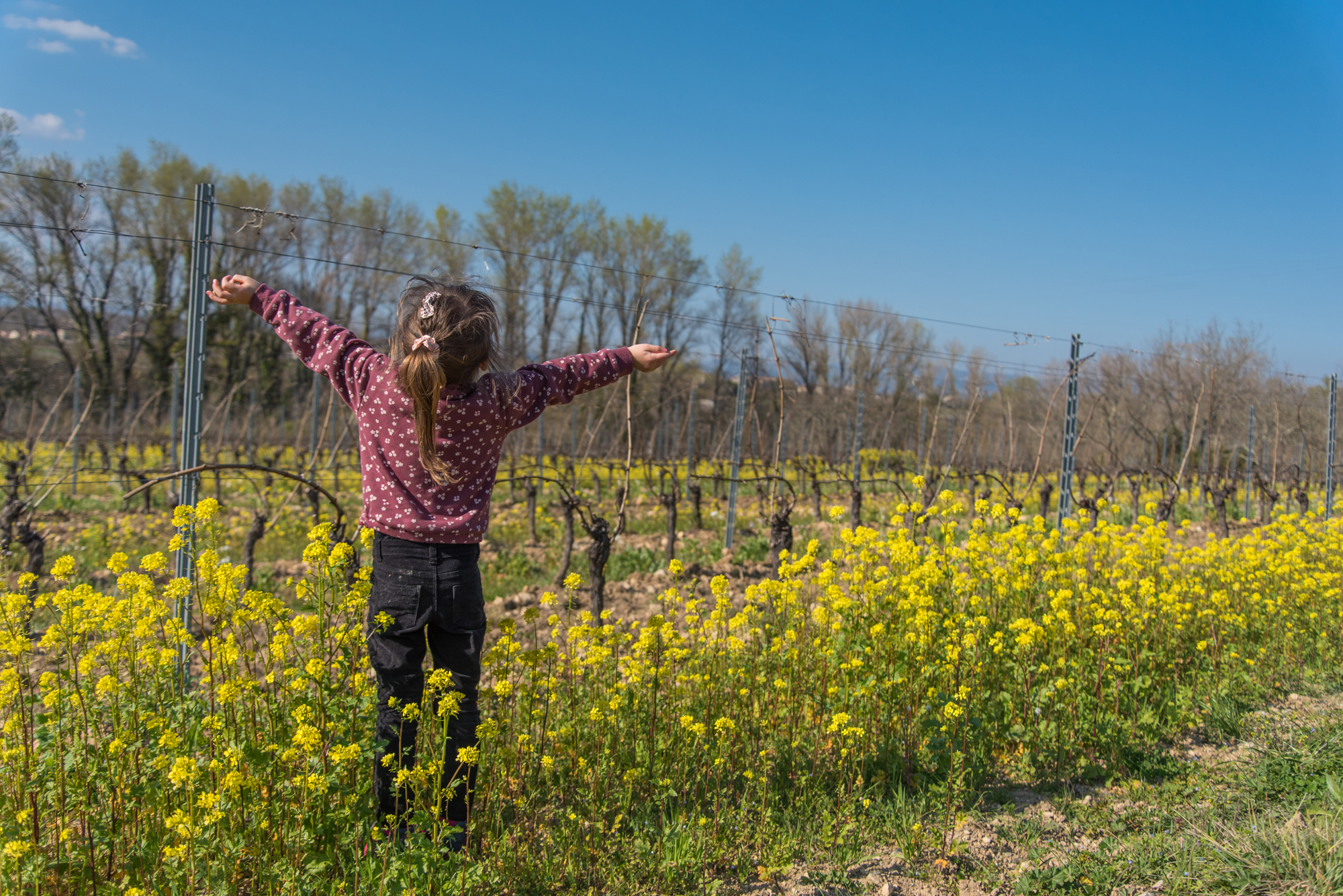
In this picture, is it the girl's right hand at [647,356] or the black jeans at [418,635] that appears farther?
the girl's right hand at [647,356]

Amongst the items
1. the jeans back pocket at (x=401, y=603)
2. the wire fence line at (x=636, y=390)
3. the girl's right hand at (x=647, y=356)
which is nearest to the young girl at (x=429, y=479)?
the jeans back pocket at (x=401, y=603)

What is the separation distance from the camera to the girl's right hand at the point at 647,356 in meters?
2.51

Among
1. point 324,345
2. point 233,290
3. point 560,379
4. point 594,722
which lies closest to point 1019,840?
point 594,722

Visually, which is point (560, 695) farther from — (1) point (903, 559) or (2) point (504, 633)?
(1) point (903, 559)

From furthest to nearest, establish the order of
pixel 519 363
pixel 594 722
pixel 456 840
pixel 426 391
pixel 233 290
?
pixel 519 363, pixel 594 722, pixel 233 290, pixel 456 840, pixel 426 391

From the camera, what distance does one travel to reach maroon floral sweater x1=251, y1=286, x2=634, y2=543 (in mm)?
2287

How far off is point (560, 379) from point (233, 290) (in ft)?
3.48

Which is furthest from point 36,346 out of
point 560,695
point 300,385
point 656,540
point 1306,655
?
point 1306,655

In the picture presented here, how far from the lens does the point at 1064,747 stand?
11.4 feet

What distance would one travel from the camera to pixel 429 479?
7.54 ft

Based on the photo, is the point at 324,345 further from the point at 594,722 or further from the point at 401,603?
the point at 594,722

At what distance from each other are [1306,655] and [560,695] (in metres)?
4.85

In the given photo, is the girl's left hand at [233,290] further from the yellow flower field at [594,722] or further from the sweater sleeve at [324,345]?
the yellow flower field at [594,722]

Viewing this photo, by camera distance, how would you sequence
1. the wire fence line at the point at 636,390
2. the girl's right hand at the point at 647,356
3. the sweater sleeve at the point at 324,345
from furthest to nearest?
the wire fence line at the point at 636,390 < the girl's right hand at the point at 647,356 < the sweater sleeve at the point at 324,345
